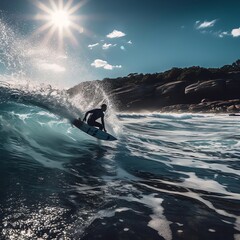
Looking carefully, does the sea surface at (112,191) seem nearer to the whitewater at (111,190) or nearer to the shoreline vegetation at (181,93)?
the whitewater at (111,190)

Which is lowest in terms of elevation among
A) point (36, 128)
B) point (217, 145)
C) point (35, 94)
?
point (217, 145)

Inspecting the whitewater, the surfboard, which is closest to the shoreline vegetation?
the surfboard

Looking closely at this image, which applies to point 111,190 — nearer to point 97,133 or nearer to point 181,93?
point 97,133

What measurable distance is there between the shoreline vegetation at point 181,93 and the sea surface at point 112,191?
116 ft

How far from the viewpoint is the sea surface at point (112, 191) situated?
374cm

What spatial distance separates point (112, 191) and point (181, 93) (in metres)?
50.1

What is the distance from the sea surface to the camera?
3738mm

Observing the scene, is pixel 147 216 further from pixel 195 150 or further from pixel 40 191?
pixel 195 150

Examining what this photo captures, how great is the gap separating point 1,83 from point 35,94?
1806 millimetres

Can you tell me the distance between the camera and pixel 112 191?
544 centimetres

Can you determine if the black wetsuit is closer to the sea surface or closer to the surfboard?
the surfboard

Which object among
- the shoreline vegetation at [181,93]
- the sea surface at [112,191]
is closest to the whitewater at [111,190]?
the sea surface at [112,191]

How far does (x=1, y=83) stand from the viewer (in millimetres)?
14492

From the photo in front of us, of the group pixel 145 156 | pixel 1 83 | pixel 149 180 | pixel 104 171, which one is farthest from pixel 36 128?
pixel 149 180
